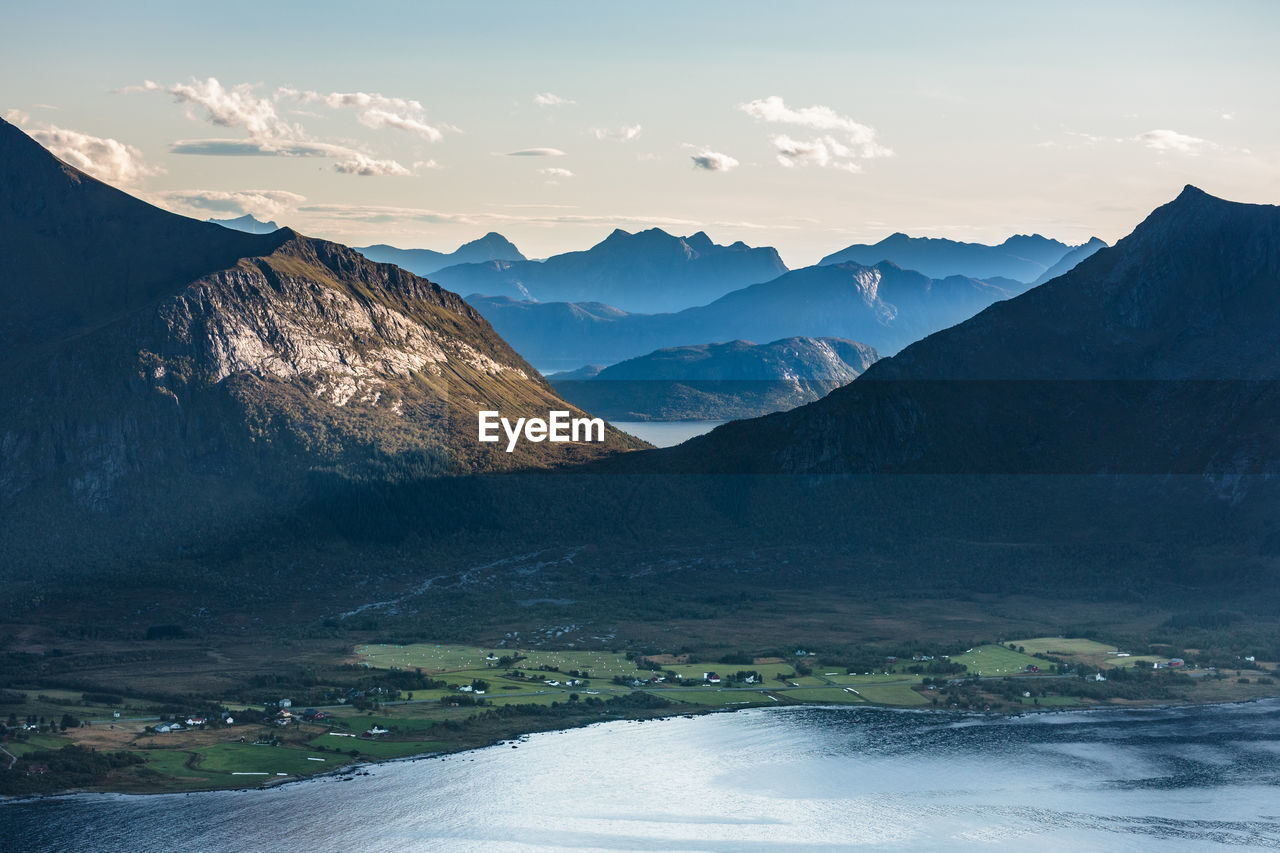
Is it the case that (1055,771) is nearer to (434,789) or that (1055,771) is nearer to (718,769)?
(718,769)

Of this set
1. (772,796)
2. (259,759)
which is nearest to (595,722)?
(772,796)

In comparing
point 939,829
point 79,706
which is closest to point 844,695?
point 939,829

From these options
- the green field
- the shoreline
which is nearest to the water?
the shoreline

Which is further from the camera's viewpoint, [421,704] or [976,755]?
[421,704]

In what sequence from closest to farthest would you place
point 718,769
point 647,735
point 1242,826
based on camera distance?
1. point 1242,826
2. point 718,769
3. point 647,735

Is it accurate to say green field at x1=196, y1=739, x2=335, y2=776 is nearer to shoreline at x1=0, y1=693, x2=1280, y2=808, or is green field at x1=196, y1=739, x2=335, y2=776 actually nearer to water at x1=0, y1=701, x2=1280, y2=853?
shoreline at x1=0, y1=693, x2=1280, y2=808

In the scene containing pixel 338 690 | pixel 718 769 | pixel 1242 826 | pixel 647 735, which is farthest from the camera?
pixel 338 690

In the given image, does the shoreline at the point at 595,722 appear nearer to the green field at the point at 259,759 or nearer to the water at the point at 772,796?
the water at the point at 772,796
